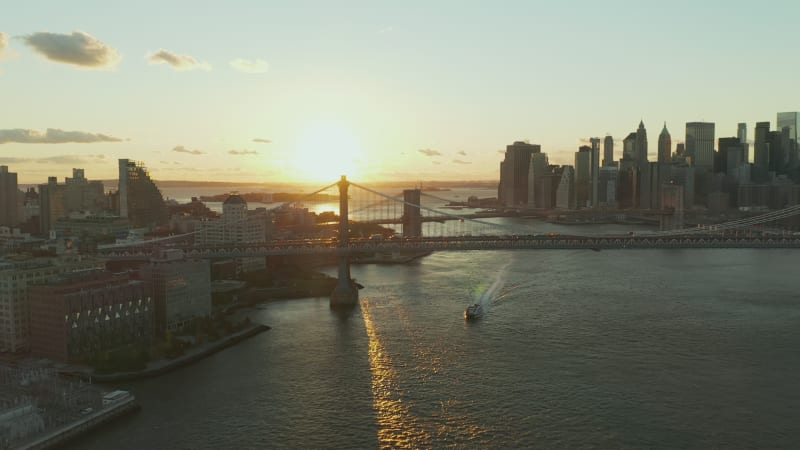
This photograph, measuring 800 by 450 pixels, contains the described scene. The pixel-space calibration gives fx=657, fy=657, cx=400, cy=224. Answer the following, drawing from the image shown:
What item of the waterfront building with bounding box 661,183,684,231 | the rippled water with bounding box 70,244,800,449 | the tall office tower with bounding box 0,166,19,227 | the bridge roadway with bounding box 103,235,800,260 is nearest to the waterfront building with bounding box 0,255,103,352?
the rippled water with bounding box 70,244,800,449

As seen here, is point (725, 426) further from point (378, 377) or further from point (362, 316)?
point (362, 316)

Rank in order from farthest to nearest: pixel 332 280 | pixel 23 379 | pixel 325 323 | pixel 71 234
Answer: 1. pixel 71 234
2. pixel 332 280
3. pixel 325 323
4. pixel 23 379

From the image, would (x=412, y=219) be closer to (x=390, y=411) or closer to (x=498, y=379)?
(x=498, y=379)

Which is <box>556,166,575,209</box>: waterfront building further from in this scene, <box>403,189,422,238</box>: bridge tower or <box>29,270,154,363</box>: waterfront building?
<box>29,270,154,363</box>: waterfront building

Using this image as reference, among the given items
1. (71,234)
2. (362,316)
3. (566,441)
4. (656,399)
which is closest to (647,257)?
(362,316)

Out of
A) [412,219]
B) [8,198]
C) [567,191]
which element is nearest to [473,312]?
[412,219]

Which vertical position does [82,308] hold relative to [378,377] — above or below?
above

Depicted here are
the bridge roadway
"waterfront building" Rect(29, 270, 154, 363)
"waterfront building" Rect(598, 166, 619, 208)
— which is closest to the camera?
"waterfront building" Rect(29, 270, 154, 363)
